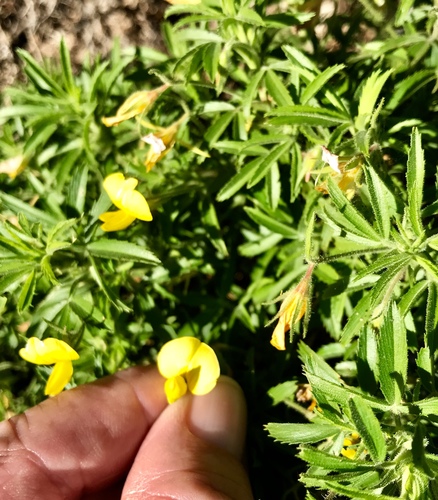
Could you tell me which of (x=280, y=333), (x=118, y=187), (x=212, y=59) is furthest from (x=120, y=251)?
(x=212, y=59)

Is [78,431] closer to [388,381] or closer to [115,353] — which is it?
[115,353]

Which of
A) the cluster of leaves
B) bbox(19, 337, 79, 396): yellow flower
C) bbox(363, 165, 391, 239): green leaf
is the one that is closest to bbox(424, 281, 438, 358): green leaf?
the cluster of leaves

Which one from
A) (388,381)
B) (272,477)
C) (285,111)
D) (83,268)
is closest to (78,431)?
(83,268)

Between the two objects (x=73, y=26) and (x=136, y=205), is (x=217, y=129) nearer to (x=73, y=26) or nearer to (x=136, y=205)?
(x=136, y=205)

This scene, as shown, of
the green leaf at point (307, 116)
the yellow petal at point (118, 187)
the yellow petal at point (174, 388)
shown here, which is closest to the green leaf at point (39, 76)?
the yellow petal at point (118, 187)

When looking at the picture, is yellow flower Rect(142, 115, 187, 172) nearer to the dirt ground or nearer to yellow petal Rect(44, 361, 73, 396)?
yellow petal Rect(44, 361, 73, 396)

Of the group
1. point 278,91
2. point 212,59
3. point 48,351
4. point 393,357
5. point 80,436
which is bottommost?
point 80,436

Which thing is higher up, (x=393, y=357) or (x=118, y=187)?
(x=118, y=187)

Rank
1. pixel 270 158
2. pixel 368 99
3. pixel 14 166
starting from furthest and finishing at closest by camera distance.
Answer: pixel 14 166 < pixel 270 158 < pixel 368 99
